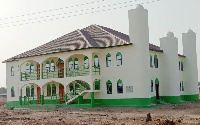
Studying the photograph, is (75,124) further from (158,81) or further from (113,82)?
(158,81)

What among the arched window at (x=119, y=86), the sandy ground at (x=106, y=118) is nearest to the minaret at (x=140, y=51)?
the arched window at (x=119, y=86)

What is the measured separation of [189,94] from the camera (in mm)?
43219

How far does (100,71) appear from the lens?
3406 cm

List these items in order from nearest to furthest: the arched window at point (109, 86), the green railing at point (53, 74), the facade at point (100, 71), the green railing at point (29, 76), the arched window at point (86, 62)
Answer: the facade at point (100, 71), the arched window at point (109, 86), the arched window at point (86, 62), the green railing at point (53, 74), the green railing at point (29, 76)

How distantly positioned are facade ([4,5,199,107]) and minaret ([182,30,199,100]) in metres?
0.21

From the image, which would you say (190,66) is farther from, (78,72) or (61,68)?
(61,68)

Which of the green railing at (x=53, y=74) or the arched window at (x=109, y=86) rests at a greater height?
the green railing at (x=53, y=74)

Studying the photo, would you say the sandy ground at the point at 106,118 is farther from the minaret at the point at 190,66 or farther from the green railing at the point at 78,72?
the minaret at the point at 190,66

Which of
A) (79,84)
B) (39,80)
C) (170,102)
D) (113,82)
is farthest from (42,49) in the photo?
(170,102)

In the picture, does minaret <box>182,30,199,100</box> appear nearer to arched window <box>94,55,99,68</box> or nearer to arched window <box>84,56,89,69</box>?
arched window <box>94,55,99,68</box>

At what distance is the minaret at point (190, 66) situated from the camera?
4325 cm

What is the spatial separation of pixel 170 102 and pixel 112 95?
318 inches

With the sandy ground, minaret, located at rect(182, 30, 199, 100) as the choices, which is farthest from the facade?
the sandy ground

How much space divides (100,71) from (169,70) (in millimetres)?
8921
